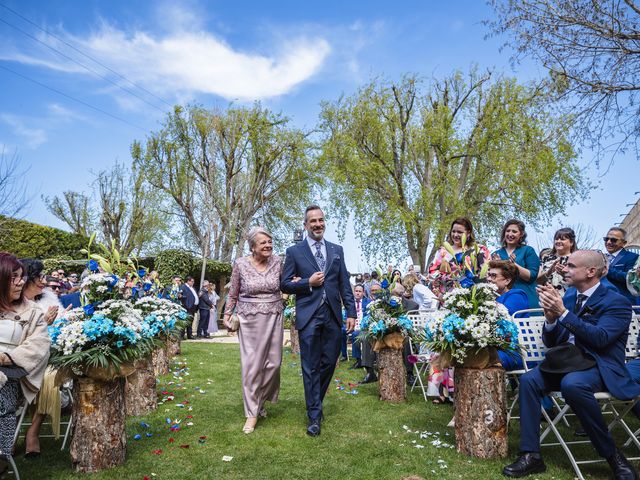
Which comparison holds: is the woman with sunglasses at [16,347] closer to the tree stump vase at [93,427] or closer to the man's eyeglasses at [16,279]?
the man's eyeglasses at [16,279]

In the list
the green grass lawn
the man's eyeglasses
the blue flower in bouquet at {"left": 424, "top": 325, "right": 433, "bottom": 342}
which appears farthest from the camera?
the blue flower in bouquet at {"left": 424, "top": 325, "right": 433, "bottom": 342}

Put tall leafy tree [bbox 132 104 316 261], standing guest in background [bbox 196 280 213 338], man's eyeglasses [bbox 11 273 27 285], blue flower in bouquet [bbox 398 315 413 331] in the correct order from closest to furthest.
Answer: man's eyeglasses [bbox 11 273 27 285] → blue flower in bouquet [bbox 398 315 413 331] → standing guest in background [bbox 196 280 213 338] → tall leafy tree [bbox 132 104 316 261]

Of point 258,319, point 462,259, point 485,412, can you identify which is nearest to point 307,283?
point 258,319

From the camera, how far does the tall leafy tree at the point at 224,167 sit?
98.2 ft

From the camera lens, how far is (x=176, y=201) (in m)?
31.0

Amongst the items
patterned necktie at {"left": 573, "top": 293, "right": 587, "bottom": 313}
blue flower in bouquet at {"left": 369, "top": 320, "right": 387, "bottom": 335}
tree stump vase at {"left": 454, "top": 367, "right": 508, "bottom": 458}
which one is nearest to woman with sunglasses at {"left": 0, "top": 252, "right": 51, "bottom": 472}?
tree stump vase at {"left": 454, "top": 367, "right": 508, "bottom": 458}

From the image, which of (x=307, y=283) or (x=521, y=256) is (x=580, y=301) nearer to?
(x=521, y=256)

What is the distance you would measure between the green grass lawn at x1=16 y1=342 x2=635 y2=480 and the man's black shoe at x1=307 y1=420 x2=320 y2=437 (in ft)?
0.27

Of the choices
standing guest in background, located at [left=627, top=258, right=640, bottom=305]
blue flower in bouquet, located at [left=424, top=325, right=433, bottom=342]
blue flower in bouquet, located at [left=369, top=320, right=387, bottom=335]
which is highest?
standing guest in background, located at [left=627, top=258, right=640, bottom=305]

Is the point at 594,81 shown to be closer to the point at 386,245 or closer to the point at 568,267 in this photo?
the point at 568,267

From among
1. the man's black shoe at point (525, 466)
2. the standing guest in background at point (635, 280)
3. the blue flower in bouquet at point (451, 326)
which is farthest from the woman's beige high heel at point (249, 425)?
the standing guest in background at point (635, 280)

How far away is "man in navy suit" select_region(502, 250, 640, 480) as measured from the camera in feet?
11.4

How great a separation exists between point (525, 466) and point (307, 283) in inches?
99.3

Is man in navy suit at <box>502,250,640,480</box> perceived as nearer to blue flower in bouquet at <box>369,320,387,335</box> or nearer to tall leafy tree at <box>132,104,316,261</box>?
blue flower in bouquet at <box>369,320,387,335</box>
